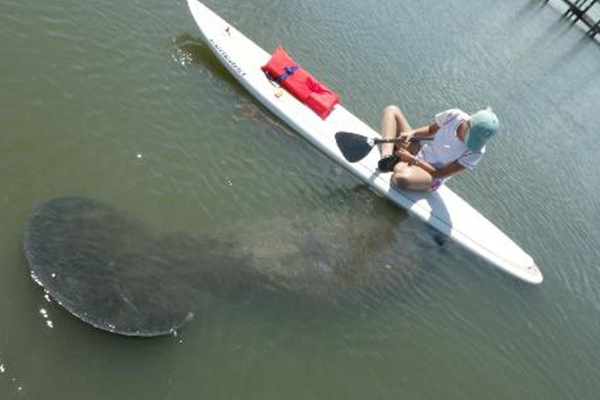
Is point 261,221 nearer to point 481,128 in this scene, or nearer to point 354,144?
point 354,144

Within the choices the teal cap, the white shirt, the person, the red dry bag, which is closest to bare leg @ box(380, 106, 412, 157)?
the person

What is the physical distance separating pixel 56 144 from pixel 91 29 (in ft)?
10.3

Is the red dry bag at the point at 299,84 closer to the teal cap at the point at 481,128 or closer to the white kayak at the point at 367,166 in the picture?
the white kayak at the point at 367,166

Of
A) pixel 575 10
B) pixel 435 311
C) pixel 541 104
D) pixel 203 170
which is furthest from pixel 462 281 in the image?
pixel 575 10

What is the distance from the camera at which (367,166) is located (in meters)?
10.8

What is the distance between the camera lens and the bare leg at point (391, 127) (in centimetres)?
1073

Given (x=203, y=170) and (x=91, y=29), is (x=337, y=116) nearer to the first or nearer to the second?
(x=203, y=170)

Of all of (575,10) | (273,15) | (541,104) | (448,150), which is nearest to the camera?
(448,150)

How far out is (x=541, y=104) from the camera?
1742 cm

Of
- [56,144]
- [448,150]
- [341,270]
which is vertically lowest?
[56,144]

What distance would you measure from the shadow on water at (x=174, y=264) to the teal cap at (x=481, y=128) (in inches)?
86.6

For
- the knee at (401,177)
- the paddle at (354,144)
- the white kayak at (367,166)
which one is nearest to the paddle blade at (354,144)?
the paddle at (354,144)

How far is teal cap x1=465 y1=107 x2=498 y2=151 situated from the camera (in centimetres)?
927

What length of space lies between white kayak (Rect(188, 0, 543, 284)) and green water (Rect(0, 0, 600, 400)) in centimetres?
21
